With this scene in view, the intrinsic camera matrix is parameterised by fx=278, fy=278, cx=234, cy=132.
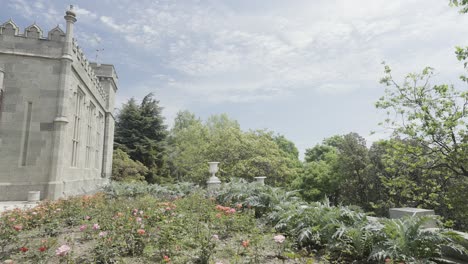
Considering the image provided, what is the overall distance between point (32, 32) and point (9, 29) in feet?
2.51

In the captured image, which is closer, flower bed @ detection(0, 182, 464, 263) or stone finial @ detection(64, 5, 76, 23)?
flower bed @ detection(0, 182, 464, 263)

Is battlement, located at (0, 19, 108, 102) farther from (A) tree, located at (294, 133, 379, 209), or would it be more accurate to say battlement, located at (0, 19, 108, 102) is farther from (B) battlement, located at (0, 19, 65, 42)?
(A) tree, located at (294, 133, 379, 209)

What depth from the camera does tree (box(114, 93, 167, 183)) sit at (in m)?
27.4

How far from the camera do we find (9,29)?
11281 millimetres

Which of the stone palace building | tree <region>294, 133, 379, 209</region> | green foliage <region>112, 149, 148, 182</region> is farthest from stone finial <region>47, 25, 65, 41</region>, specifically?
tree <region>294, 133, 379, 209</region>

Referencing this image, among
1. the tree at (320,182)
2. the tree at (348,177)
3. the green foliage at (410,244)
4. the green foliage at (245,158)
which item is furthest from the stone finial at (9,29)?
the tree at (320,182)

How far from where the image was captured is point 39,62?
11508 millimetres

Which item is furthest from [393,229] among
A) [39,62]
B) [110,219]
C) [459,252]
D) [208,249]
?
[39,62]

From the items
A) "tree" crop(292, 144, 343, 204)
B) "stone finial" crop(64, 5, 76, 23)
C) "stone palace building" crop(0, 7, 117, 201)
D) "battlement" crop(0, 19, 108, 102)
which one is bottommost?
"tree" crop(292, 144, 343, 204)

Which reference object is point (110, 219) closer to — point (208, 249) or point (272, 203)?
point (208, 249)

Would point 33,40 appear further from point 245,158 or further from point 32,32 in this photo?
point 245,158

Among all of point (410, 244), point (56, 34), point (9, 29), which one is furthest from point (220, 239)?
point (9, 29)

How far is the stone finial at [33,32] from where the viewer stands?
11.6 metres

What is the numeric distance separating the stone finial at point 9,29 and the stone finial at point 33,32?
1.10 feet
